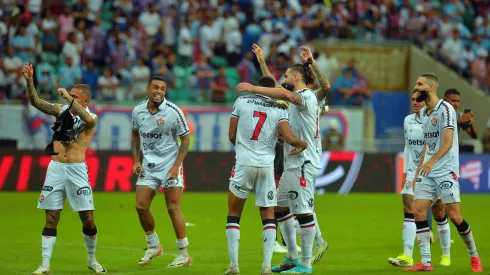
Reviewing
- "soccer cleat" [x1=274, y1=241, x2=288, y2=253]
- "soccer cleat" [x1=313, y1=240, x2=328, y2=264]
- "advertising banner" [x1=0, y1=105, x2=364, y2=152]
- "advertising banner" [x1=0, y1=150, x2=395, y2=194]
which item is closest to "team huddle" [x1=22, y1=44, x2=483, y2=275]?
"soccer cleat" [x1=313, y1=240, x2=328, y2=264]

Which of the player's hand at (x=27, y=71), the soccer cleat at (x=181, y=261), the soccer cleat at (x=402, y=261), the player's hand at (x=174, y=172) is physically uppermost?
the player's hand at (x=27, y=71)

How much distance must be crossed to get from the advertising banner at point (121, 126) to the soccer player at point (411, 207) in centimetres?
1226

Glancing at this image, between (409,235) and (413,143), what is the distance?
5.20 ft

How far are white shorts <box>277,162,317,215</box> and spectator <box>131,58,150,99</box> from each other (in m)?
16.0

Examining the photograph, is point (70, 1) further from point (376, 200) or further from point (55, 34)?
point (376, 200)

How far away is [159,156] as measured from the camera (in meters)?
13.4

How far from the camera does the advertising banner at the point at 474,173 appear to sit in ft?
90.8

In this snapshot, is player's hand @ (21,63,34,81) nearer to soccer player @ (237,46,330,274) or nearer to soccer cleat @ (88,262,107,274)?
soccer cleat @ (88,262,107,274)

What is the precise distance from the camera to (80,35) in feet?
95.3

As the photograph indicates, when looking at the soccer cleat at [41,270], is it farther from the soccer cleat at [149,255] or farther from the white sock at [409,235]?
the white sock at [409,235]

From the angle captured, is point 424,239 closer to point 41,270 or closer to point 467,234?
point 467,234

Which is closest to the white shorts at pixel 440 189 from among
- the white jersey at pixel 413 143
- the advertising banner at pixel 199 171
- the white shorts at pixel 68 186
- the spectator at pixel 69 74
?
the white jersey at pixel 413 143

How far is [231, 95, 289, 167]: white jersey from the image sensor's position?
1206cm

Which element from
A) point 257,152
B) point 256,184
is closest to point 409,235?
point 256,184
